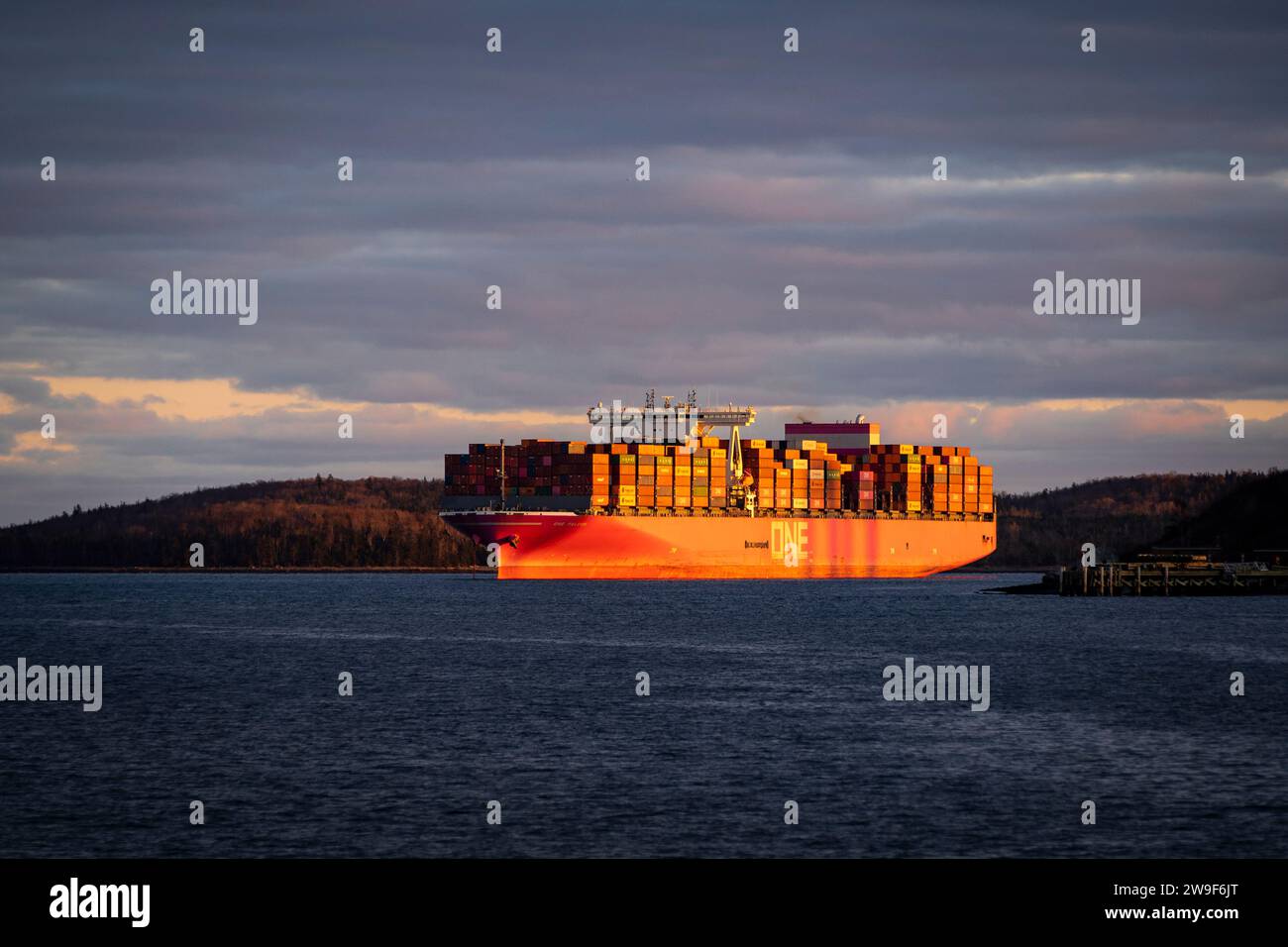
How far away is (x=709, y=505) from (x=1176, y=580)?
50838 millimetres

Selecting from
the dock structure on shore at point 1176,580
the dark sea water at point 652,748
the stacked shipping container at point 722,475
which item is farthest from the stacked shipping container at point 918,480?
the dark sea water at point 652,748

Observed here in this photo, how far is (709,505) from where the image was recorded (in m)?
159

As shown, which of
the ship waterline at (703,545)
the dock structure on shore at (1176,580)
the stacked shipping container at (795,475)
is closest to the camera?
the dock structure on shore at (1176,580)

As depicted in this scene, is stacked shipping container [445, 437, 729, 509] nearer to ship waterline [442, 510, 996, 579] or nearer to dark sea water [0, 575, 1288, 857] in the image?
ship waterline [442, 510, 996, 579]

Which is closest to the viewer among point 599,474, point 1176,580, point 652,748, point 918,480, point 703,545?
point 652,748

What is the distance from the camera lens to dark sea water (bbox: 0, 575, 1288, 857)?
2911 cm

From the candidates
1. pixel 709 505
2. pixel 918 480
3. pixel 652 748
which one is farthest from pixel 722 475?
pixel 652 748

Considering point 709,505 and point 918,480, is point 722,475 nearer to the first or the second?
point 709,505

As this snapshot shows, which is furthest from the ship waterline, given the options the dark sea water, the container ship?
the dark sea water

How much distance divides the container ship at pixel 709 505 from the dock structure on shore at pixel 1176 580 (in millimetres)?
42311

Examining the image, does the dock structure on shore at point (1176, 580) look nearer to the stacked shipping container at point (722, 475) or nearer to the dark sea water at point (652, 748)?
the dark sea water at point (652, 748)

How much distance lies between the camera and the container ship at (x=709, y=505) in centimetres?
14975
